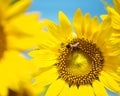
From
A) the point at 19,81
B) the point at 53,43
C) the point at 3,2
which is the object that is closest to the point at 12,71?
the point at 19,81

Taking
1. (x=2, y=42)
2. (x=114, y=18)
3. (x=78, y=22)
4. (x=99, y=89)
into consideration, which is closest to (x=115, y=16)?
(x=114, y=18)

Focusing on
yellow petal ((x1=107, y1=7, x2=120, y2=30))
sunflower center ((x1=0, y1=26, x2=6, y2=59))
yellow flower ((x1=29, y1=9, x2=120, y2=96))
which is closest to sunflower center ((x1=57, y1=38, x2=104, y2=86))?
yellow flower ((x1=29, y1=9, x2=120, y2=96))

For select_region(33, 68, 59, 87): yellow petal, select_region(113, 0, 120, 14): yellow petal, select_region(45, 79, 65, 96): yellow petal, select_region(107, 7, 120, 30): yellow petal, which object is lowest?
select_region(45, 79, 65, 96): yellow petal

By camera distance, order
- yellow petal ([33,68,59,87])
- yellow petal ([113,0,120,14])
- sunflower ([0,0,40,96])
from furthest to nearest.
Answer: yellow petal ([113,0,120,14]) < yellow petal ([33,68,59,87]) < sunflower ([0,0,40,96])

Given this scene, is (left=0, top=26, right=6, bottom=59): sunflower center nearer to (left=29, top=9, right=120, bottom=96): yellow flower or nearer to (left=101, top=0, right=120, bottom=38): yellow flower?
(left=29, top=9, right=120, bottom=96): yellow flower

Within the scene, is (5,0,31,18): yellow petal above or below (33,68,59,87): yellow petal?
above

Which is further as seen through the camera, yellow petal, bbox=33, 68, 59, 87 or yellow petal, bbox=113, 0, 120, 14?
yellow petal, bbox=113, 0, 120, 14

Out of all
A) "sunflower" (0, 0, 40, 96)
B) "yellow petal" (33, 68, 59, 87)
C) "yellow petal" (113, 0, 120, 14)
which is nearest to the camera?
"sunflower" (0, 0, 40, 96)
